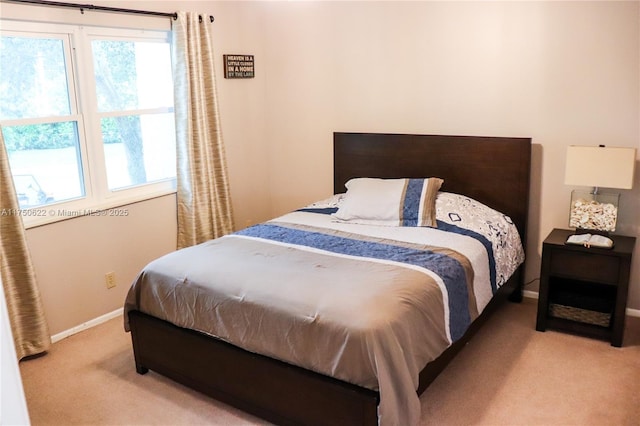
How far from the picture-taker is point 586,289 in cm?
351

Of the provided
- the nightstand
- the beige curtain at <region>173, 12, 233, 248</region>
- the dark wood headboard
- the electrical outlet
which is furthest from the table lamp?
the electrical outlet

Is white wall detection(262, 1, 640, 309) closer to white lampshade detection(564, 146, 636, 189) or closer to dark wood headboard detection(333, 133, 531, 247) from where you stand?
dark wood headboard detection(333, 133, 531, 247)

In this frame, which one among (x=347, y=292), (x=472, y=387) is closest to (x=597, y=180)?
(x=472, y=387)

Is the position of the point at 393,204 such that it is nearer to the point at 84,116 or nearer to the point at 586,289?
the point at 586,289

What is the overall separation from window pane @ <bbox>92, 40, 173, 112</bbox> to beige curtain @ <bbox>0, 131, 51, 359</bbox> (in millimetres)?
900

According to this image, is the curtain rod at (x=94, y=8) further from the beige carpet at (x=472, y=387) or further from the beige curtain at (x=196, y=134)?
the beige carpet at (x=472, y=387)

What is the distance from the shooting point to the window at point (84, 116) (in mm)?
3182

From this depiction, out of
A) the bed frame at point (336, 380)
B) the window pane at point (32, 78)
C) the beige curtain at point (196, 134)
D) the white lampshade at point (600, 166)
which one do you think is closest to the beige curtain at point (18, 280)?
the window pane at point (32, 78)

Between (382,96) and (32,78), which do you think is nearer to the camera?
(32,78)

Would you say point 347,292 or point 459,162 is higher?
point 459,162

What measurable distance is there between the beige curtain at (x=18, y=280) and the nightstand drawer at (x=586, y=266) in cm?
305

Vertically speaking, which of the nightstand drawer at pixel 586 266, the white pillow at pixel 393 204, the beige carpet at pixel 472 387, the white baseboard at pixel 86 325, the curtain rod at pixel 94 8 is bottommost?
the beige carpet at pixel 472 387

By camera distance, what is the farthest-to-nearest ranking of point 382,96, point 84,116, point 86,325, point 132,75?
1. point 382,96
2. point 132,75
3. point 86,325
4. point 84,116

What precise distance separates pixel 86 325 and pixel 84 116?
4.45 feet
